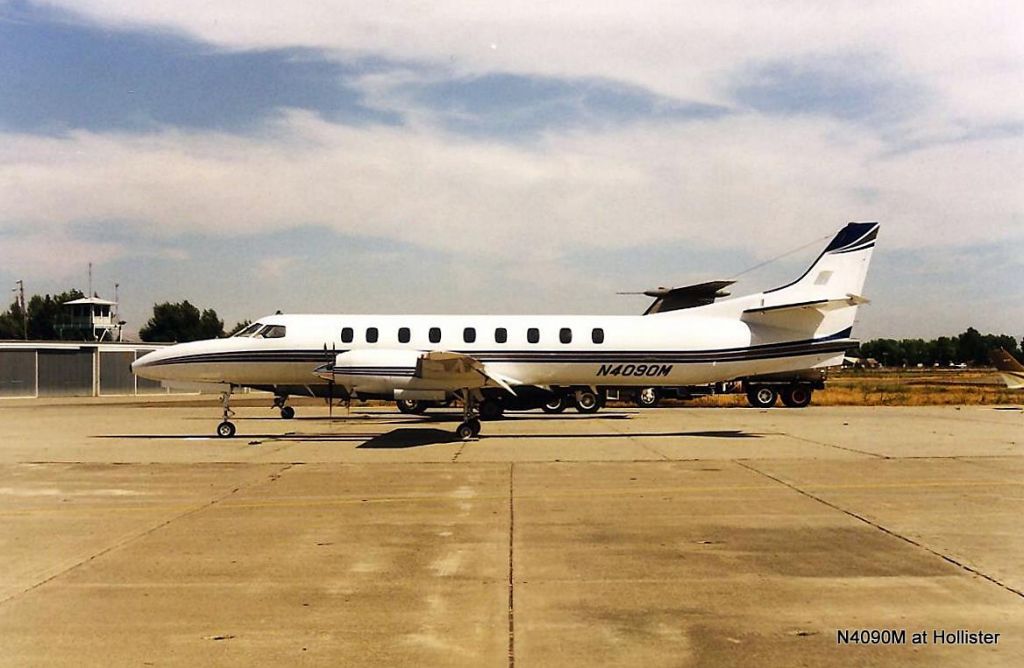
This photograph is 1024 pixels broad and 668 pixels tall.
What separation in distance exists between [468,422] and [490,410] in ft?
22.3

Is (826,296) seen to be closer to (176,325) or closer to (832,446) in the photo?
(832,446)

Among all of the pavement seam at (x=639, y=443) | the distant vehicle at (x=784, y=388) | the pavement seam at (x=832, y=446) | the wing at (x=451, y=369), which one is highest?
the wing at (x=451, y=369)

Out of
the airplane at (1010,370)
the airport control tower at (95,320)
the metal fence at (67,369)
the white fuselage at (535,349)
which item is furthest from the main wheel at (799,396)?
the airport control tower at (95,320)

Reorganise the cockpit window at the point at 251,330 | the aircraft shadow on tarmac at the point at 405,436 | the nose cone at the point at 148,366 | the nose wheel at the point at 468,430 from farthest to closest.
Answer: the cockpit window at the point at 251,330
the nose cone at the point at 148,366
the aircraft shadow on tarmac at the point at 405,436
the nose wheel at the point at 468,430

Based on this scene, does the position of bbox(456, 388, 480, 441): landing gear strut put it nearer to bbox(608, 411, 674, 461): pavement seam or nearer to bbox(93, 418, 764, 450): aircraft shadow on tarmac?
bbox(93, 418, 764, 450): aircraft shadow on tarmac

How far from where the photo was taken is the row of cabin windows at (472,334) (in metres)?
22.0

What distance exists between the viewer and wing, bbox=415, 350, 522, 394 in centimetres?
1808

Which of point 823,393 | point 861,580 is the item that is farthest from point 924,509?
point 823,393

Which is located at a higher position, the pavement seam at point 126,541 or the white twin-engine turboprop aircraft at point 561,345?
the white twin-engine turboprop aircraft at point 561,345

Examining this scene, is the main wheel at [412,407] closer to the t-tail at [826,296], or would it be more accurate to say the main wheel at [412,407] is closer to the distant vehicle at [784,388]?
the distant vehicle at [784,388]

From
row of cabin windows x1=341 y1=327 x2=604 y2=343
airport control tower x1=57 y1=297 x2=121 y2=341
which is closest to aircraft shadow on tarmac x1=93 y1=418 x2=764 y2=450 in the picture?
row of cabin windows x1=341 y1=327 x2=604 y2=343

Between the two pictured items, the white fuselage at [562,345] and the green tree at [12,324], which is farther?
the green tree at [12,324]

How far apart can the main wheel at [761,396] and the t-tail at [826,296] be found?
11190 millimetres

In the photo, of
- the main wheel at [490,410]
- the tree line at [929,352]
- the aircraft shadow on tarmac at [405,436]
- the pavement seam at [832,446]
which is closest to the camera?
the pavement seam at [832,446]
